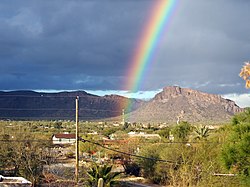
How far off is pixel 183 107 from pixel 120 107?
1408 inches

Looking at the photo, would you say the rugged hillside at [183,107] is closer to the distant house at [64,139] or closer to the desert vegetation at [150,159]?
the distant house at [64,139]

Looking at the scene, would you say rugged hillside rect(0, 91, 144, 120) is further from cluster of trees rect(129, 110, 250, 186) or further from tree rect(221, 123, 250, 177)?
tree rect(221, 123, 250, 177)

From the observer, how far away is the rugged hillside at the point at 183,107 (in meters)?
119

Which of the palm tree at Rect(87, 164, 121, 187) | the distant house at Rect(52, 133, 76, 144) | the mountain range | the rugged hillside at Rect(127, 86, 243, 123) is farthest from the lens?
the rugged hillside at Rect(127, 86, 243, 123)

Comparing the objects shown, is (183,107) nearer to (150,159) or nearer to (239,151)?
(150,159)

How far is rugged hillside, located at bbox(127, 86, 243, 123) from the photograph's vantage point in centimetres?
11856

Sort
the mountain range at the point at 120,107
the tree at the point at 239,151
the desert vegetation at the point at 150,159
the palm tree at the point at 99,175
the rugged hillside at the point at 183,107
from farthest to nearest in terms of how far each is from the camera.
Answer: the rugged hillside at the point at 183,107, the mountain range at the point at 120,107, the palm tree at the point at 99,175, the desert vegetation at the point at 150,159, the tree at the point at 239,151

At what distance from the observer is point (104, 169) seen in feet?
101

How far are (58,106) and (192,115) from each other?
126ft

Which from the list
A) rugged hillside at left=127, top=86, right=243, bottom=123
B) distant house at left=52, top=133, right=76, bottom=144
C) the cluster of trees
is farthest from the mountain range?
the cluster of trees

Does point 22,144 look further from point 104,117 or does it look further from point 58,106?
point 104,117

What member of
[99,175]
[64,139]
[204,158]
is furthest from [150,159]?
[64,139]

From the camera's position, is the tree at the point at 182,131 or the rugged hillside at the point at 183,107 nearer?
the tree at the point at 182,131

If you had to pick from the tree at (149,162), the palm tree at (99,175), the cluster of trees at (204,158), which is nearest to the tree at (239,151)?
the cluster of trees at (204,158)
